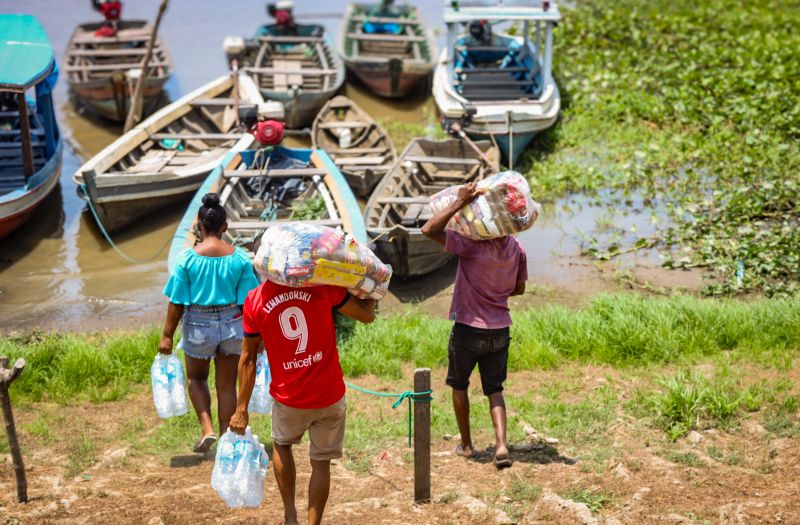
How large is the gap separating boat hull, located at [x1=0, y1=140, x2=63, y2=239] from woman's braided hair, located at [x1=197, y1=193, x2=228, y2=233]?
5.90 m

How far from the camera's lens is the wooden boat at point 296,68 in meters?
14.7

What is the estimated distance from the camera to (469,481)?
535 centimetres

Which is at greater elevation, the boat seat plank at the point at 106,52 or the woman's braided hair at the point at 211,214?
the woman's braided hair at the point at 211,214

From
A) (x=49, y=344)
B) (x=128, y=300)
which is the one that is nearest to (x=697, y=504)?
(x=49, y=344)

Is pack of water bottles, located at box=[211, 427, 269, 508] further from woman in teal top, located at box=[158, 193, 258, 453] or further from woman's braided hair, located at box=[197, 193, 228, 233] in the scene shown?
woman's braided hair, located at box=[197, 193, 228, 233]

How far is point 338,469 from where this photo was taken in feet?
18.6

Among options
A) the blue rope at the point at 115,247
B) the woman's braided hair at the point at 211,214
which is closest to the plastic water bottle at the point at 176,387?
the woman's braided hair at the point at 211,214

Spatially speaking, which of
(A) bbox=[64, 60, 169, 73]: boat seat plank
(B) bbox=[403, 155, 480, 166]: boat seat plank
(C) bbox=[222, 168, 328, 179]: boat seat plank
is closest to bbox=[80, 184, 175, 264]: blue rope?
(C) bbox=[222, 168, 328, 179]: boat seat plank

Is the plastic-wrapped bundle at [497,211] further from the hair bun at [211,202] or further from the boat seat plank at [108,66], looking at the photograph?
the boat seat plank at [108,66]

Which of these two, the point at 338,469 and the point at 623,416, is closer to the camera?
the point at 338,469

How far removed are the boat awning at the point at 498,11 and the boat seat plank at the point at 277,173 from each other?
153 inches

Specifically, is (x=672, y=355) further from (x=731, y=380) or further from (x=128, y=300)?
(x=128, y=300)

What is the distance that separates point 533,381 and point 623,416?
1.05 m

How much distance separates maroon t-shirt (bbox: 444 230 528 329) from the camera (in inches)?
206
